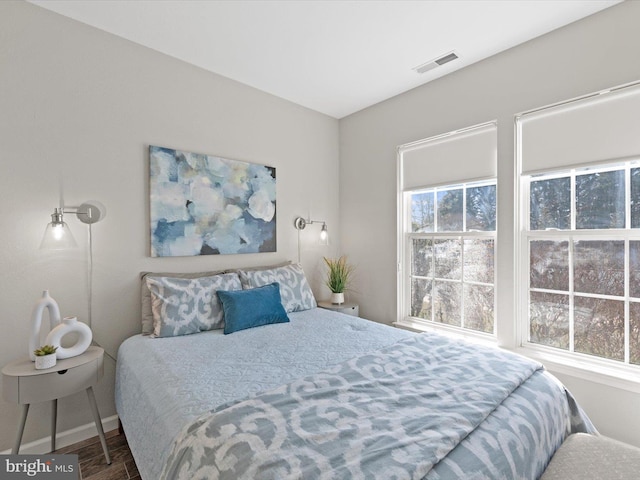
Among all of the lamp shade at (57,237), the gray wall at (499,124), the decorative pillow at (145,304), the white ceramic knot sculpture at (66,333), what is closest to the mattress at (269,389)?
the decorative pillow at (145,304)

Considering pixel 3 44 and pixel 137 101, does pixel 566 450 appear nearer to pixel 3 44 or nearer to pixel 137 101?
pixel 137 101

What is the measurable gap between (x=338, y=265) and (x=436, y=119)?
1.69 m

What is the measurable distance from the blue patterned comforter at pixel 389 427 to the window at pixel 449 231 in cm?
114

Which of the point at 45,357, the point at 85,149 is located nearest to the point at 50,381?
the point at 45,357

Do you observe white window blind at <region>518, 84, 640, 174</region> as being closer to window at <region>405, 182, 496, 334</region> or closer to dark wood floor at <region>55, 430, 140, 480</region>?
window at <region>405, 182, 496, 334</region>

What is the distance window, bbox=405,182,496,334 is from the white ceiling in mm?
1091

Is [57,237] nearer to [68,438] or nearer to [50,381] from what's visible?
[50,381]

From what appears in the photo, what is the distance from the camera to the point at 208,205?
2613 mm

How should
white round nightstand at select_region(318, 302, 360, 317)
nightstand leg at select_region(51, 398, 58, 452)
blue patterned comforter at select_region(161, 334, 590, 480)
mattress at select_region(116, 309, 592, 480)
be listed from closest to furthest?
1. blue patterned comforter at select_region(161, 334, 590, 480)
2. mattress at select_region(116, 309, 592, 480)
3. nightstand leg at select_region(51, 398, 58, 452)
4. white round nightstand at select_region(318, 302, 360, 317)

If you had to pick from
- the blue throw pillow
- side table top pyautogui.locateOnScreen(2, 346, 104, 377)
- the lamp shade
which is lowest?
side table top pyautogui.locateOnScreen(2, 346, 104, 377)

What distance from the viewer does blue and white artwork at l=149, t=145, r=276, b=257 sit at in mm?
2383

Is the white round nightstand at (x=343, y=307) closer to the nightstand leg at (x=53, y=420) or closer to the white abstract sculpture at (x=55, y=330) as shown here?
the white abstract sculpture at (x=55, y=330)

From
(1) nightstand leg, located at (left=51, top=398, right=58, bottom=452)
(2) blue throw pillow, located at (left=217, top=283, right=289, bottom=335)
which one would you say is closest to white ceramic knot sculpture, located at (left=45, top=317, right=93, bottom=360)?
(1) nightstand leg, located at (left=51, top=398, right=58, bottom=452)

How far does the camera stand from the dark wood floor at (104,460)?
5.84 ft
